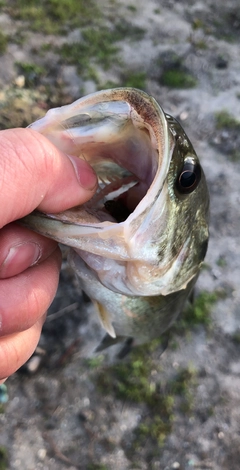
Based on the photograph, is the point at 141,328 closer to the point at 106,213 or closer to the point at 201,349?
the point at 106,213

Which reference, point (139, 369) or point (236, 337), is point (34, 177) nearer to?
point (139, 369)

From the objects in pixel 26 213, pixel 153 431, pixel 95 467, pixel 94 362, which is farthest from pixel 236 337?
pixel 26 213

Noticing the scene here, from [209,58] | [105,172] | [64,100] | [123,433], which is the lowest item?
[123,433]

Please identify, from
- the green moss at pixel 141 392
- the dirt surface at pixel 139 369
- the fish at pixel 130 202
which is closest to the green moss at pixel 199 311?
the dirt surface at pixel 139 369

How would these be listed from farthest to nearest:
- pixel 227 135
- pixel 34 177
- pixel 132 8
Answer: pixel 132 8
pixel 227 135
pixel 34 177

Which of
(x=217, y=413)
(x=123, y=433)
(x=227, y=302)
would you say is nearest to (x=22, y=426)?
(x=123, y=433)

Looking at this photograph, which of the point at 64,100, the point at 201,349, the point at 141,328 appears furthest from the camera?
the point at 64,100
